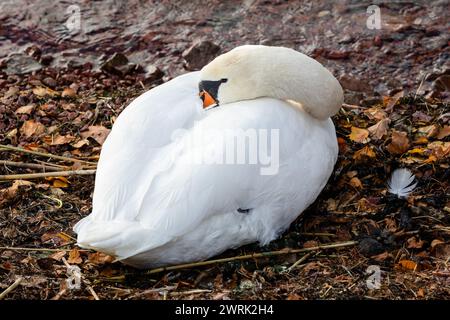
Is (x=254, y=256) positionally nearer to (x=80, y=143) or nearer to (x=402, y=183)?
(x=402, y=183)

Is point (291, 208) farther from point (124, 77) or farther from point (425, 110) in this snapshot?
point (124, 77)

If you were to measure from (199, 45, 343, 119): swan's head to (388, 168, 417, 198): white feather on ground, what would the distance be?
2.00 ft

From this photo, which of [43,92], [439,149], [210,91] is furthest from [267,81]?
[43,92]

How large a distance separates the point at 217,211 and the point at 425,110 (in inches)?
86.0

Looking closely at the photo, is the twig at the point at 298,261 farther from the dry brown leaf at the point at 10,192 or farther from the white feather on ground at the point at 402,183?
the dry brown leaf at the point at 10,192

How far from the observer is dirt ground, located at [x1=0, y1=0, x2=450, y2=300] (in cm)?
429

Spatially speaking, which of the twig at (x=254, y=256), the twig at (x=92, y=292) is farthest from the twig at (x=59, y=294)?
the twig at (x=254, y=256)

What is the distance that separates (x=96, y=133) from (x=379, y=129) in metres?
1.88

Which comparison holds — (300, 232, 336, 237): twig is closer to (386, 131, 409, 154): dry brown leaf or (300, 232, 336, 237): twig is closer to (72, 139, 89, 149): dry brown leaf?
(386, 131, 409, 154): dry brown leaf

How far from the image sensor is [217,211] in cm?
425

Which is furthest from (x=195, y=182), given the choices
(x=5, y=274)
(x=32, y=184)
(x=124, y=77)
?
(x=124, y=77)

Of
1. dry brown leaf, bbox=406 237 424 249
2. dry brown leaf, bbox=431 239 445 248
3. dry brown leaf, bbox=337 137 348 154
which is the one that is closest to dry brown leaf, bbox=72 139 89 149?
dry brown leaf, bbox=337 137 348 154

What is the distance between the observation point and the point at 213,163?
4227mm

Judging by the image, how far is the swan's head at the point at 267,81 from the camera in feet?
15.3
